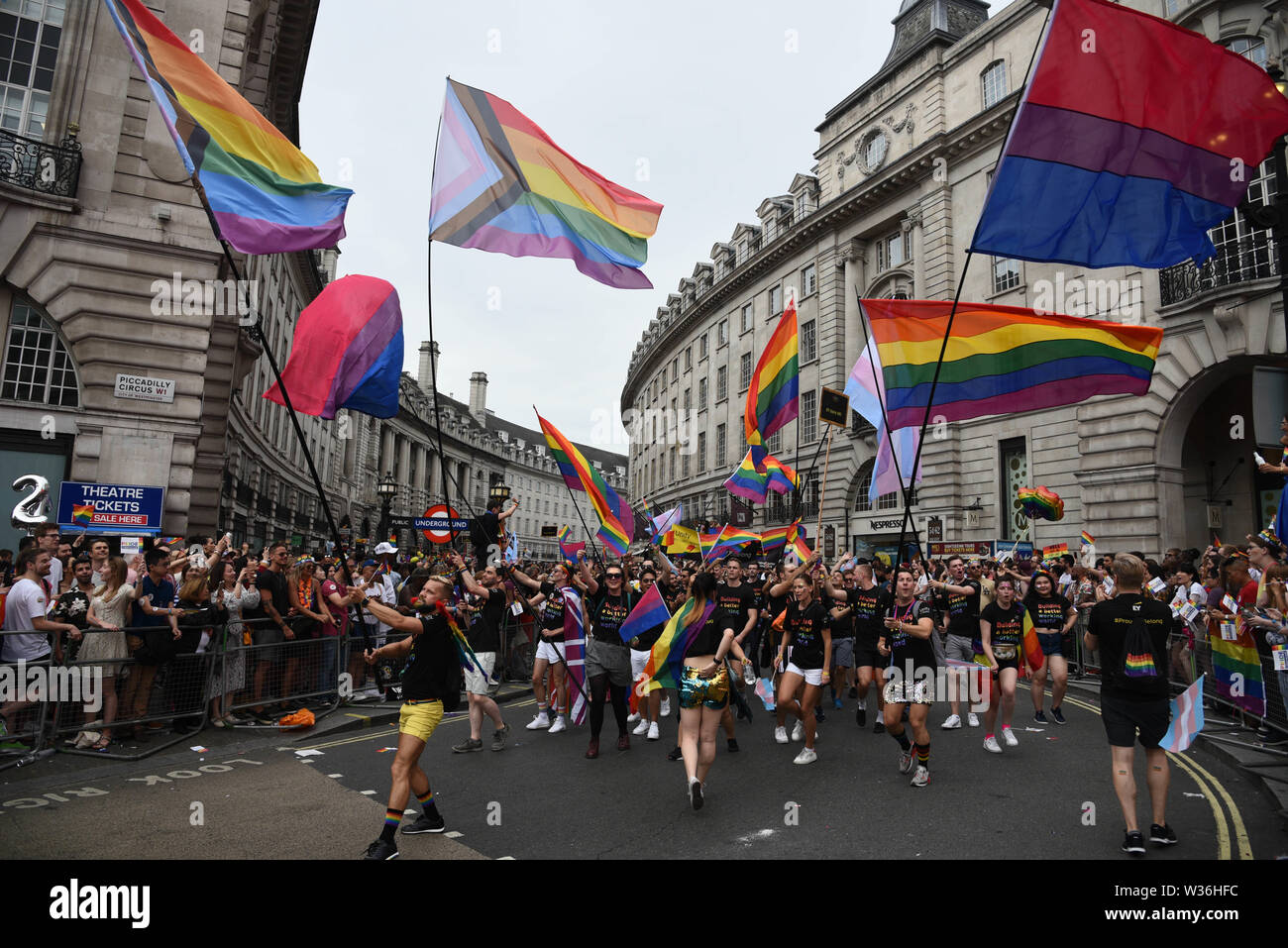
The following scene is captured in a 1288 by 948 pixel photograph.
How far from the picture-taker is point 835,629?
A: 1029 cm

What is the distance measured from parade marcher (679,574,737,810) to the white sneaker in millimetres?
1469

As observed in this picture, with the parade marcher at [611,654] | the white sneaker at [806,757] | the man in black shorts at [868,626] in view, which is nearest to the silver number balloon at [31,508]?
the parade marcher at [611,654]

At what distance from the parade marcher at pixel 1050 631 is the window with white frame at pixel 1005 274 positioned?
19528 mm

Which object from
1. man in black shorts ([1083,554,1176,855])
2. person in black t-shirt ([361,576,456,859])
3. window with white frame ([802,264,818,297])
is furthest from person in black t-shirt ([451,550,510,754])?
window with white frame ([802,264,818,297])

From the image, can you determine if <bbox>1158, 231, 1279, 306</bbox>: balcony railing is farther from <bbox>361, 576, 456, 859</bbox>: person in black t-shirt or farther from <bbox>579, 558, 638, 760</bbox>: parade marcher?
<bbox>361, 576, 456, 859</bbox>: person in black t-shirt

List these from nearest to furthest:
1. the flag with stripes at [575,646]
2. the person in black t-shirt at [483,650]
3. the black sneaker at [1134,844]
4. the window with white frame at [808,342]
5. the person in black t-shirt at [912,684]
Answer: the black sneaker at [1134,844]
the person in black t-shirt at [912,684]
the person in black t-shirt at [483,650]
the flag with stripes at [575,646]
the window with white frame at [808,342]

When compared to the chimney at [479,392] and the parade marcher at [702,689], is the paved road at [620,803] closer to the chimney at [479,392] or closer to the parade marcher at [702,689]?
the parade marcher at [702,689]

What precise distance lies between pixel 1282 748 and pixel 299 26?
93.1 feet

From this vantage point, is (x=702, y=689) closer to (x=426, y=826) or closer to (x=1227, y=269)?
(x=426, y=826)

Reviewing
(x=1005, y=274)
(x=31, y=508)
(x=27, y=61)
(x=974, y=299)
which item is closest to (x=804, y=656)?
(x=31, y=508)

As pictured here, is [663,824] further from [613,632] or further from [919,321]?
[919,321]

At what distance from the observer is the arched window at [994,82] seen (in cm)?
2833

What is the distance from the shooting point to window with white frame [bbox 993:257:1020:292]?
26.6 meters

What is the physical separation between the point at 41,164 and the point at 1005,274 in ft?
92.2
